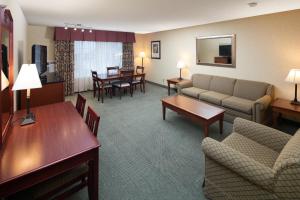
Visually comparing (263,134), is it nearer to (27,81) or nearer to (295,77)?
(295,77)

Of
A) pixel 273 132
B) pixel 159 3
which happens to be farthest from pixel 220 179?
pixel 159 3

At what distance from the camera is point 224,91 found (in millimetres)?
4426

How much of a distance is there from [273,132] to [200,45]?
3736 mm

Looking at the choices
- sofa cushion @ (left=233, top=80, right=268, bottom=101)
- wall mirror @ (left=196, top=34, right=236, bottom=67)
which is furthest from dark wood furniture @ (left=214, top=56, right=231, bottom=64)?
sofa cushion @ (left=233, top=80, right=268, bottom=101)

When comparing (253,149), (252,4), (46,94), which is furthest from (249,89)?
(46,94)

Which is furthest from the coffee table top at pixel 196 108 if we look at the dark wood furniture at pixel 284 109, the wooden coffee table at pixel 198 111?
the dark wood furniture at pixel 284 109

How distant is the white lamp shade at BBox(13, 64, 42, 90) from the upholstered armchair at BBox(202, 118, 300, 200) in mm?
1930

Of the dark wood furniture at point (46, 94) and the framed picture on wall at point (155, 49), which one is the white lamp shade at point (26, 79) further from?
the framed picture on wall at point (155, 49)

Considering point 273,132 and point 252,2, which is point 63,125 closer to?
point 273,132

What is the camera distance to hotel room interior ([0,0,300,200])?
1.44m

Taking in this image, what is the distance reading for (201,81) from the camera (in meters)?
5.00

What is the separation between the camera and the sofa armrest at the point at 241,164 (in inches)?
53.4

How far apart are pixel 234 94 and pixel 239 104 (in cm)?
72

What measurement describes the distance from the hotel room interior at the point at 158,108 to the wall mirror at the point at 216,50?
0.03m
